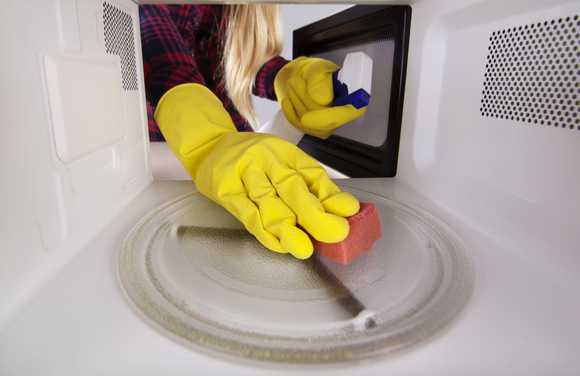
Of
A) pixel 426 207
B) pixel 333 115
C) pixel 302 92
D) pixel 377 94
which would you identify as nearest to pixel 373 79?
pixel 377 94

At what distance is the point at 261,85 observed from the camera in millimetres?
1485

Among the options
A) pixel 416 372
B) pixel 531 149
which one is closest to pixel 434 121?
pixel 531 149

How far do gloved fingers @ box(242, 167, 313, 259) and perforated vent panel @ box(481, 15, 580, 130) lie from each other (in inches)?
13.9

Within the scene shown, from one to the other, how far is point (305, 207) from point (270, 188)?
0.07 meters

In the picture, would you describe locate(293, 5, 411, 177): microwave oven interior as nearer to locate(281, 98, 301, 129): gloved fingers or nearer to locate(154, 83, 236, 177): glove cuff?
locate(281, 98, 301, 129): gloved fingers

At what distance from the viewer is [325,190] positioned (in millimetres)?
589

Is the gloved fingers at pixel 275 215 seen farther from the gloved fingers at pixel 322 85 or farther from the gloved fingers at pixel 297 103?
the gloved fingers at pixel 297 103

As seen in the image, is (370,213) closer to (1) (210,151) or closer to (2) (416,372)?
(2) (416,372)

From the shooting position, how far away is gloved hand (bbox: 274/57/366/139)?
936mm

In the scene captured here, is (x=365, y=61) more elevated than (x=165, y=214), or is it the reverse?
(x=365, y=61)

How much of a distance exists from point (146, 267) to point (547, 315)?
0.47 m

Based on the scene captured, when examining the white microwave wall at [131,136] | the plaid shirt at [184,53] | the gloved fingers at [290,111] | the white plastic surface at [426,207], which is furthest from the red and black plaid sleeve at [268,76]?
the white plastic surface at [426,207]

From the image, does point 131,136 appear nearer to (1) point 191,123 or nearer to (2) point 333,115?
(1) point 191,123

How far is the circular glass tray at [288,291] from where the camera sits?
36cm
